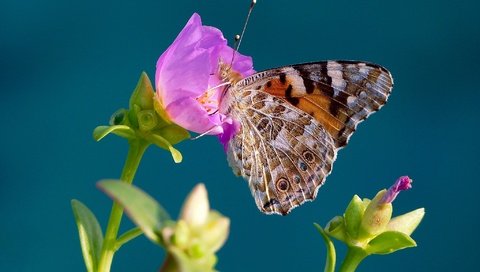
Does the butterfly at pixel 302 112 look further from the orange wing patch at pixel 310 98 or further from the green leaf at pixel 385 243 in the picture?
the green leaf at pixel 385 243

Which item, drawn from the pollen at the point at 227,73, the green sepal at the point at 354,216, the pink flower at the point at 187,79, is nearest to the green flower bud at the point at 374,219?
the green sepal at the point at 354,216

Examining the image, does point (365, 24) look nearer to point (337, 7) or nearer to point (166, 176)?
point (337, 7)

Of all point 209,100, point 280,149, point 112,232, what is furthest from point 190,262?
point 280,149

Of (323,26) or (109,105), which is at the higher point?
(323,26)

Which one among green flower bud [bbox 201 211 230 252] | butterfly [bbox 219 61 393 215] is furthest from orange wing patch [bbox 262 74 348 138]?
green flower bud [bbox 201 211 230 252]

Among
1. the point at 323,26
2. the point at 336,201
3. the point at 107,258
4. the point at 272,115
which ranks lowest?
the point at 336,201

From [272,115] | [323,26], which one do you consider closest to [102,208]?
[323,26]

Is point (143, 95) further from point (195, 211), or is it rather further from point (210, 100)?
point (195, 211)
